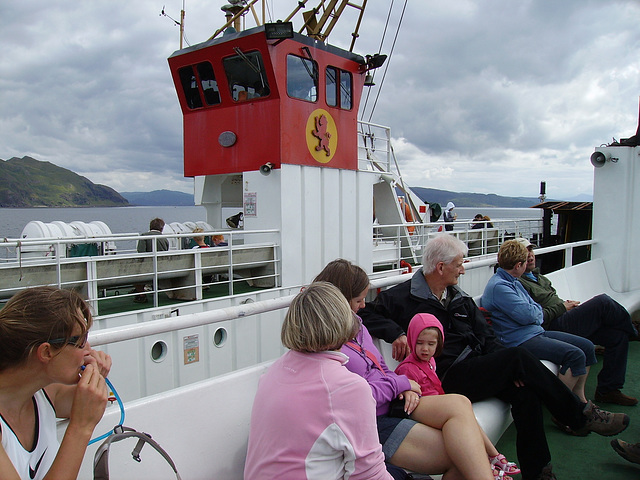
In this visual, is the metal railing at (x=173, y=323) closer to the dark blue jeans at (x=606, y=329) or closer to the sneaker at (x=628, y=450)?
the sneaker at (x=628, y=450)

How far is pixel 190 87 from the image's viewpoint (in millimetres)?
9828

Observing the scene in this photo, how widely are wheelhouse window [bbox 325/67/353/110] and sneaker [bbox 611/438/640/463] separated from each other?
7798 millimetres

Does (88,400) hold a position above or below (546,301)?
above

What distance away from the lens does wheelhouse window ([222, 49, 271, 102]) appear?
8.74m

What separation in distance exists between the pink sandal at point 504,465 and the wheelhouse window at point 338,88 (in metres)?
8.08

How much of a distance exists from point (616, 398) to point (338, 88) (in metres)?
7.47

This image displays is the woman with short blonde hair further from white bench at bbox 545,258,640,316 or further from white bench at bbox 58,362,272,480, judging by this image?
white bench at bbox 545,258,640,316

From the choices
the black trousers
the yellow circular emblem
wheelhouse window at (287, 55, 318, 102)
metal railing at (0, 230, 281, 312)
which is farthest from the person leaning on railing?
the black trousers

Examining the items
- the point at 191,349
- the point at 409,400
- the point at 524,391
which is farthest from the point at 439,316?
the point at 191,349

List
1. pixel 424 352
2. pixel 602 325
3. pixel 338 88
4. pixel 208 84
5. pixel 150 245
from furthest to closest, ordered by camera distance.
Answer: pixel 338 88 < pixel 208 84 < pixel 150 245 < pixel 602 325 < pixel 424 352

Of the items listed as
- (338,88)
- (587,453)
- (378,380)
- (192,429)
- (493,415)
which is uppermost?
(338,88)

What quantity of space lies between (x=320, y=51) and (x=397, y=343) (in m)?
7.55

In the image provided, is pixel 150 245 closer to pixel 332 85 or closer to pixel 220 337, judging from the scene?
pixel 220 337

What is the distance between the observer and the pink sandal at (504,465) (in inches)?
98.6
